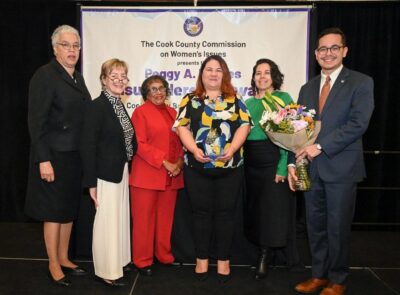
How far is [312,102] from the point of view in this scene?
107 inches

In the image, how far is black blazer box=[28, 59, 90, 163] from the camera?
2691 millimetres

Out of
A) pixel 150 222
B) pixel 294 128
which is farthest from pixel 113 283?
pixel 294 128

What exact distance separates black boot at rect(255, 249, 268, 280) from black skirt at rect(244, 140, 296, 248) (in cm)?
7

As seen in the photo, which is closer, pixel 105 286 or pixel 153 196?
pixel 105 286

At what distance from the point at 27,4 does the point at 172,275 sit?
11.5 feet

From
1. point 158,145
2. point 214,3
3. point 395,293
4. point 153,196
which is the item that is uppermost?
point 214,3

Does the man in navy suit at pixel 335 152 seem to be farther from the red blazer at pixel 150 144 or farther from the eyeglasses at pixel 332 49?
the red blazer at pixel 150 144

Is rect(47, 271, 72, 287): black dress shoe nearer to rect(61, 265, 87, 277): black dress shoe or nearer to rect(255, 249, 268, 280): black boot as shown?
rect(61, 265, 87, 277): black dress shoe

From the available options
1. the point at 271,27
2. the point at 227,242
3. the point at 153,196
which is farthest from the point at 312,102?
the point at 271,27

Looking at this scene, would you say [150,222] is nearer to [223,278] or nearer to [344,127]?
[223,278]

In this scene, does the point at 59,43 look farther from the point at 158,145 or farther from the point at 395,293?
the point at 395,293

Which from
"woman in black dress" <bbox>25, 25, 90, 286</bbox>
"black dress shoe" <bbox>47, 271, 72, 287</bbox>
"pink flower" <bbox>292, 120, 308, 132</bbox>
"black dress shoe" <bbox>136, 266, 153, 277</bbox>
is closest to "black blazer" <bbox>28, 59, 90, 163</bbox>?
"woman in black dress" <bbox>25, 25, 90, 286</bbox>

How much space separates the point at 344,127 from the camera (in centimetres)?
249

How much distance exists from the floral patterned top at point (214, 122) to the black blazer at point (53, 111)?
74 cm
